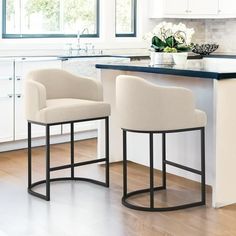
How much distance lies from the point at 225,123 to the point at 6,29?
3154mm

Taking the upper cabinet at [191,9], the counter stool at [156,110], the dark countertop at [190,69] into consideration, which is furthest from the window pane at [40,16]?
the counter stool at [156,110]

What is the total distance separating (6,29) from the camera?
5875mm

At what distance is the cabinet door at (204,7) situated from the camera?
7059 mm

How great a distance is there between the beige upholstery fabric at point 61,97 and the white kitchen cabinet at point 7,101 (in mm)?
1131

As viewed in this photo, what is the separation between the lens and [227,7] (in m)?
7.01

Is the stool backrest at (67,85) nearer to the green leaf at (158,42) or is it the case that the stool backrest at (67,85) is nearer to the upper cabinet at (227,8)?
the green leaf at (158,42)

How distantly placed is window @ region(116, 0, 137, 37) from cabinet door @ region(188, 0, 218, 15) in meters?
0.77

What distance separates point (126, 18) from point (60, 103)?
3210 mm

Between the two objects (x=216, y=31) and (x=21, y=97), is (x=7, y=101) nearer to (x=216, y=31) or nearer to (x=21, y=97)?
(x=21, y=97)

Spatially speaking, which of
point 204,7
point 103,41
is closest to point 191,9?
point 204,7

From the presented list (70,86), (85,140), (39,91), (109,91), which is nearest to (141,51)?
(85,140)

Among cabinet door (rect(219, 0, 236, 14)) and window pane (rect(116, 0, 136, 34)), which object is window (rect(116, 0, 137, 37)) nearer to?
window pane (rect(116, 0, 136, 34))

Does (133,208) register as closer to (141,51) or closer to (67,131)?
(67,131)

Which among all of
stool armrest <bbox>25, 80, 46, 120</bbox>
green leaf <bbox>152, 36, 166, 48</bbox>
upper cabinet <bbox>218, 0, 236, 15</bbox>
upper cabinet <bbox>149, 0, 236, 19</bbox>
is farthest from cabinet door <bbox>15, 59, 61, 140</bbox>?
upper cabinet <bbox>218, 0, 236, 15</bbox>
